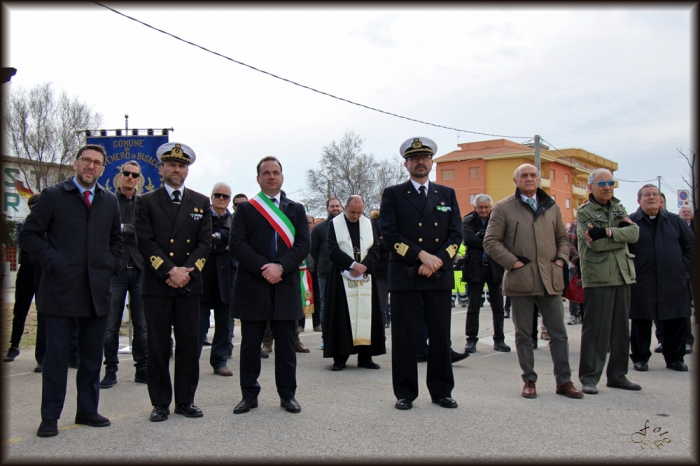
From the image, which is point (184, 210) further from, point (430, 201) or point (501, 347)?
point (501, 347)

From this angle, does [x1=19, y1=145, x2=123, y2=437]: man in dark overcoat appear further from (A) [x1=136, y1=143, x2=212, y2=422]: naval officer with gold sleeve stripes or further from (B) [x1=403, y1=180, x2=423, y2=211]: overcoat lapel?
(B) [x1=403, y1=180, x2=423, y2=211]: overcoat lapel

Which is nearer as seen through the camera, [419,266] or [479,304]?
[419,266]

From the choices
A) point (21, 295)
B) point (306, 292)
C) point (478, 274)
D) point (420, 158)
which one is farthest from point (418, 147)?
point (21, 295)

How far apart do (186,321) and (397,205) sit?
7.41 feet

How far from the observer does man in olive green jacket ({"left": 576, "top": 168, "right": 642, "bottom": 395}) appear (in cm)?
642

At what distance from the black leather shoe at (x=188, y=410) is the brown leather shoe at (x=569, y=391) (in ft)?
11.6

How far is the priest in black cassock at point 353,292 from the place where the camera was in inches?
310

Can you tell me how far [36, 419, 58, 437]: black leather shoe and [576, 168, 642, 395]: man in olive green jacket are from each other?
506 centimetres

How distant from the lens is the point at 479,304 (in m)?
9.01

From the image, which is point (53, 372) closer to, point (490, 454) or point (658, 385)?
point (490, 454)

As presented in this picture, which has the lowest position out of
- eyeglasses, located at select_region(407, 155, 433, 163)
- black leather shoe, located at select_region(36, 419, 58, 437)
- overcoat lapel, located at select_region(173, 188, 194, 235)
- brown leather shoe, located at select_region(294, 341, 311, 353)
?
brown leather shoe, located at select_region(294, 341, 311, 353)

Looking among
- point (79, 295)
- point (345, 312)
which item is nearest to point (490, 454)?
point (79, 295)

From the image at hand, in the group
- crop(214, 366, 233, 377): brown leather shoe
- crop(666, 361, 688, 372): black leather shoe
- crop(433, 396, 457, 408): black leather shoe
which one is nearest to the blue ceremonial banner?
crop(214, 366, 233, 377): brown leather shoe

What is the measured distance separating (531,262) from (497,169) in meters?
64.6
